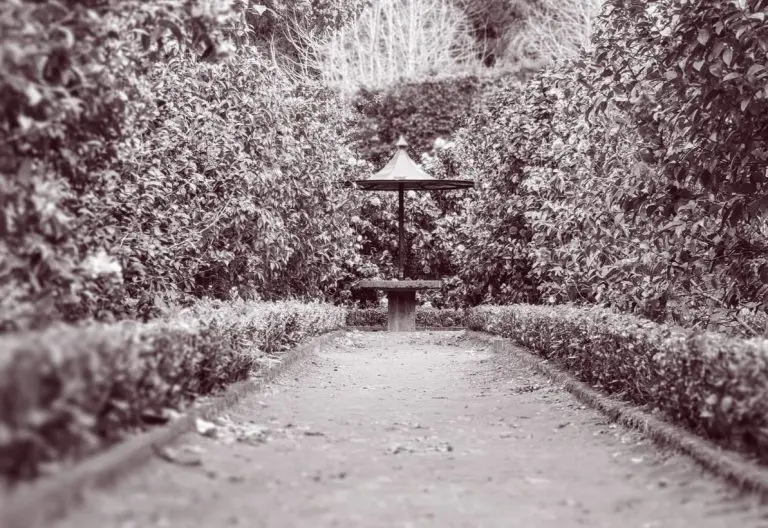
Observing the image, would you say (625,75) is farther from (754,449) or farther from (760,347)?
(754,449)

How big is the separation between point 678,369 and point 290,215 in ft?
39.0

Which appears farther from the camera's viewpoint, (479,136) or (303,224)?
(479,136)

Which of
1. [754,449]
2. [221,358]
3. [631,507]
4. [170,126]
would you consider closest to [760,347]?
[754,449]

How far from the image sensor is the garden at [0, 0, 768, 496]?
19.2ft

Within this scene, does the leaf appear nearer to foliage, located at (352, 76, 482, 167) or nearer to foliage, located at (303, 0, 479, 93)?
foliage, located at (352, 76, 482, 167)

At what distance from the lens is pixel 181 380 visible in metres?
7.38

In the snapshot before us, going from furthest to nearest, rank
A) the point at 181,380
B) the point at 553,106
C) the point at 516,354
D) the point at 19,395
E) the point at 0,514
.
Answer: the point at 553,106
the point at 516,354
the point at 181,380
the point at 19,395
the point at 0,514

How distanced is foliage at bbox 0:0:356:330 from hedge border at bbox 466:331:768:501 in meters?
4.03

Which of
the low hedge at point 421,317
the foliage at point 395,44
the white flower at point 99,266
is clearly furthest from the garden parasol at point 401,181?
the white flower at point 99,266

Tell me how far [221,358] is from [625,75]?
19.9ft

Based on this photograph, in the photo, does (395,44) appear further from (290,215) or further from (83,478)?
(83,478)

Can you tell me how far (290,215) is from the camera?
1836cm

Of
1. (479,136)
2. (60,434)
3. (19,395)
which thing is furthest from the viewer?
(479,136)

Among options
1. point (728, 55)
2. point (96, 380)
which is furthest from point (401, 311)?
point (96, 380)
